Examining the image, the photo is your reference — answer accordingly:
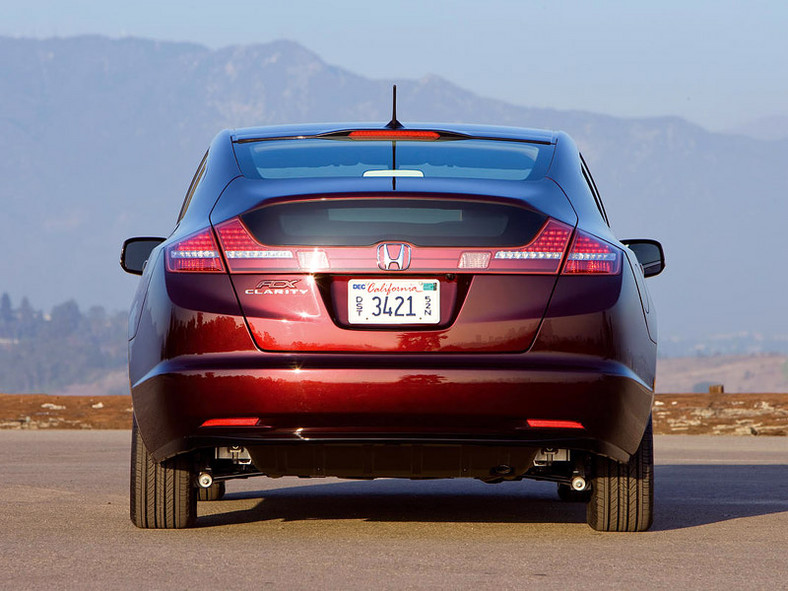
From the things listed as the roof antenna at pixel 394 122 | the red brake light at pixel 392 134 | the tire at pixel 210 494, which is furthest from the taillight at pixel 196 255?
the tire at pixel 210 494

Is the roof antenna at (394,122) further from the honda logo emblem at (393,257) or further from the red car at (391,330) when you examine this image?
the honda logo emblem at (393,257)

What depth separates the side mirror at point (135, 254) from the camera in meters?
6.77

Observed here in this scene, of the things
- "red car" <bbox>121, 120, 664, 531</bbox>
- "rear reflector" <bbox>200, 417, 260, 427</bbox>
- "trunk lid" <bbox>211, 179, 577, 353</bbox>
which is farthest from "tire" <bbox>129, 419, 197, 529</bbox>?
"trunk lid" <bbox>211, 179, 577, 353</bbox>

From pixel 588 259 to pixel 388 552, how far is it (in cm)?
139

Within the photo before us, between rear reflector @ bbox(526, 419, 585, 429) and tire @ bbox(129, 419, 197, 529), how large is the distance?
157 cm

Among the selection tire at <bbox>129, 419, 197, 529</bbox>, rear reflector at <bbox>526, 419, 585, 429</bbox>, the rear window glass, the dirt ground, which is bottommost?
the dirt ground

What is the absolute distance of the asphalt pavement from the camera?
15.8 ft

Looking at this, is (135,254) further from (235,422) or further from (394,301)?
(394,301)

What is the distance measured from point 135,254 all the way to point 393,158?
4.83ft

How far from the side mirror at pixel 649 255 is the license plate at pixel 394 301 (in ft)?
5.52

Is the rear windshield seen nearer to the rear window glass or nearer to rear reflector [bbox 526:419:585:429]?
the rear window glass

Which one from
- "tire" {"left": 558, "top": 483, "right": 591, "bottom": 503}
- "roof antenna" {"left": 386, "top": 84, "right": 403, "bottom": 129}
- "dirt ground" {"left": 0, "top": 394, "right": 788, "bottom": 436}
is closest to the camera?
"roof antenna" {"left": 386, "top": 84, "right": 403, "bottom": 129}

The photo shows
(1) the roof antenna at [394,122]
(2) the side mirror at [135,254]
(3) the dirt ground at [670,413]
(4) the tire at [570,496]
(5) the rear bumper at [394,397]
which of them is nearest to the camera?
(5) the rear bumper at [394,397]

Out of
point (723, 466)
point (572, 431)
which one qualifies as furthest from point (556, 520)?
point (723, 466)
